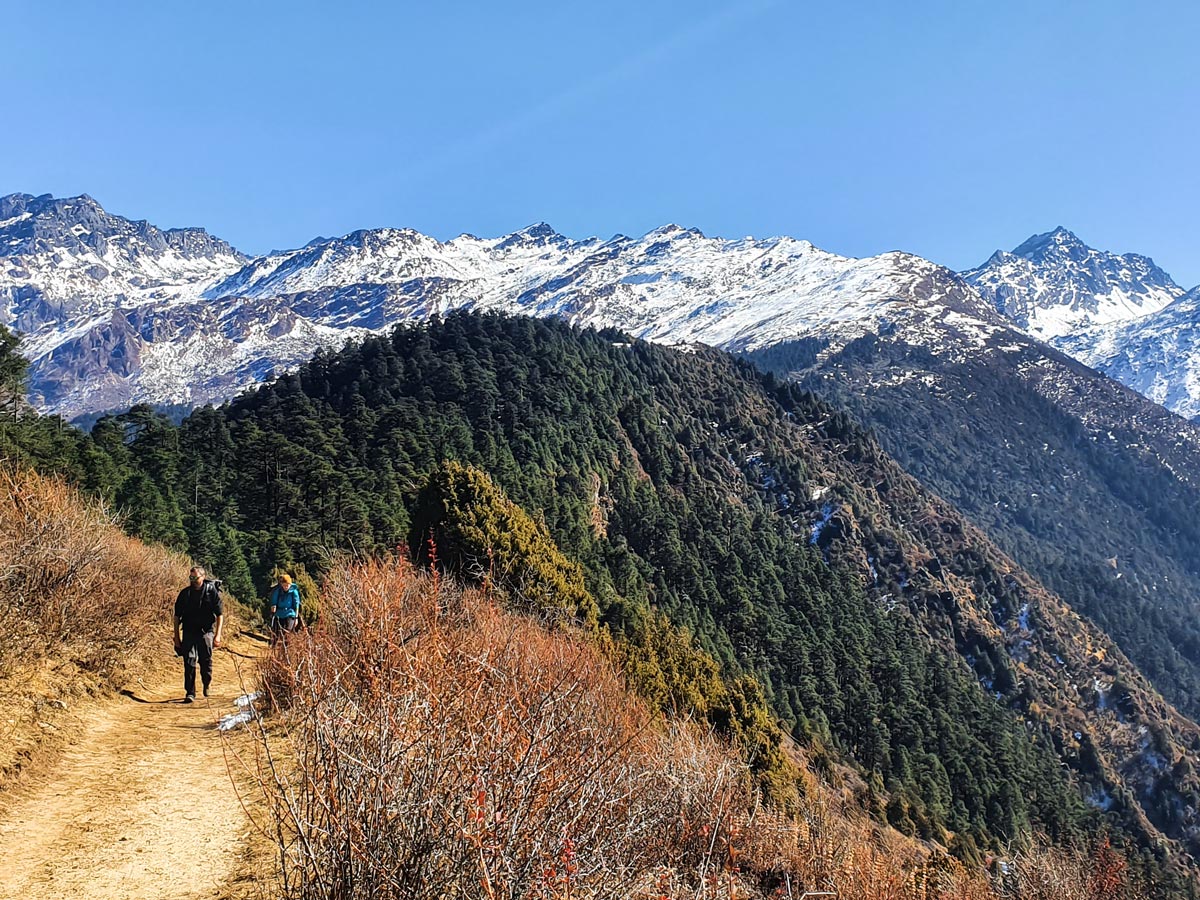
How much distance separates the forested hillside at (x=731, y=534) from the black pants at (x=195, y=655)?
8.94m

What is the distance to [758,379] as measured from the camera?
5797 inches

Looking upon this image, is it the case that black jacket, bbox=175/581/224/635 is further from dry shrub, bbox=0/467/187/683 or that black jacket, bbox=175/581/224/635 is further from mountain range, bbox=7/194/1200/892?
mountain range, bbox=7/194/1200/892

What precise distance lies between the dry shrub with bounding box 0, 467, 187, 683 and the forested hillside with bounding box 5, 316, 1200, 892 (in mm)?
8612

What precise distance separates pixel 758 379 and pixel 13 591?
144204mm

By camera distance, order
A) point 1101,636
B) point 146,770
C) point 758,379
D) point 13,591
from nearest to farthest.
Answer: point 146,770
point 13,591
point 1101,636
point 758,379

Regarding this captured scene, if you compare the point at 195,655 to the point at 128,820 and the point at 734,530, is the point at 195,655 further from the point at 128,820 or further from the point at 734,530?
the point at 734,530

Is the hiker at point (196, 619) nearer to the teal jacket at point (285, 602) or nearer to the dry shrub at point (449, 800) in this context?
the teal jacket at point (285, 602)

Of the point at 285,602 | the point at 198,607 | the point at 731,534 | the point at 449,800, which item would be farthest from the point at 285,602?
the point at 731,534

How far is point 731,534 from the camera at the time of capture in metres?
94.2

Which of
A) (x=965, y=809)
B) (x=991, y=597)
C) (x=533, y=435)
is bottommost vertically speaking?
(x=965, y=809)

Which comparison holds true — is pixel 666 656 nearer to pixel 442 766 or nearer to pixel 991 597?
pixel 442 766

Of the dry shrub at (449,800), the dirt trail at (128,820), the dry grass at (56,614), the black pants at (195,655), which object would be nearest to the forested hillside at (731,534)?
the dry grass at (56,614)

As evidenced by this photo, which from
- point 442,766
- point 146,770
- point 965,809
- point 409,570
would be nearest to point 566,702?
point 442,766

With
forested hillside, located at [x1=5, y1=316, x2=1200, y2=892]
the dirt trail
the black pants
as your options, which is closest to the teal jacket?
the black pants
